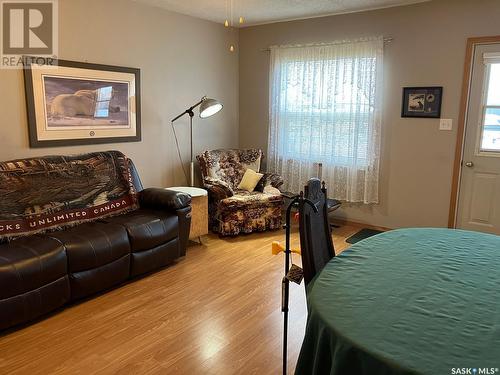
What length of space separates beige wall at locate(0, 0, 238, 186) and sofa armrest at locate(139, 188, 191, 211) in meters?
0.75

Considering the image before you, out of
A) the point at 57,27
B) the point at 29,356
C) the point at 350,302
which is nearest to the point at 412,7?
the point at 57,27

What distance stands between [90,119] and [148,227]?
53.0 inches

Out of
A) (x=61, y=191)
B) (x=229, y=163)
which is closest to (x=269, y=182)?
(x=229, y=163)

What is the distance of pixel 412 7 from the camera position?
13.5ft

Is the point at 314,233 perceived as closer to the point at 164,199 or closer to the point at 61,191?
the point at 164,199

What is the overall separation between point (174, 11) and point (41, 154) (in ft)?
7.16

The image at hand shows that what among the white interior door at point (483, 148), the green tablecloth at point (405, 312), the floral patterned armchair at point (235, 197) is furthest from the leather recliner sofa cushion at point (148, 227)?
the white interior door at point (483, 148)

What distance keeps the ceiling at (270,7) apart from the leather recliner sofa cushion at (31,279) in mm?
2744

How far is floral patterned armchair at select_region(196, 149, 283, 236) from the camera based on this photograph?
4.35 metres

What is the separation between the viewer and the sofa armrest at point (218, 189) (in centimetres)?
436

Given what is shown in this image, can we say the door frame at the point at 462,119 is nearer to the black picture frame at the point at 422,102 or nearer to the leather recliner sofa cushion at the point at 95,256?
the black picture frame at the point at 422,102

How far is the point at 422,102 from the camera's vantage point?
4.17 metres

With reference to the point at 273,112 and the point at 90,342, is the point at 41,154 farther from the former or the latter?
the point at 273,112

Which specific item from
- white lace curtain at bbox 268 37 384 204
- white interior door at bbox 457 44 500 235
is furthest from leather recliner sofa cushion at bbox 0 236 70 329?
white interior door at bbox 457 44 500 235
